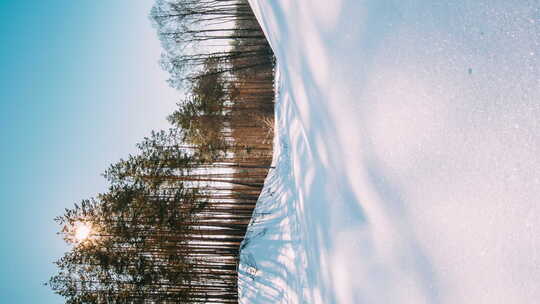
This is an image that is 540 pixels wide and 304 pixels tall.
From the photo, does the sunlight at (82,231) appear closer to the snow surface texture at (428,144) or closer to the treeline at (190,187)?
the treeline at (190,187)

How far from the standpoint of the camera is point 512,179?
2.48 feet

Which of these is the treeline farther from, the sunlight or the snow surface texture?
the snow surface texture

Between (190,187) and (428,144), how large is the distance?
30.9 ft

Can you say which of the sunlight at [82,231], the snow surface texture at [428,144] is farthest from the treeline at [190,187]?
the snow surface texture at [428,144]

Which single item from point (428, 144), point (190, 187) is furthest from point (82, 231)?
point (428, 144)

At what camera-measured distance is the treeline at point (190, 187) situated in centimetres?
813

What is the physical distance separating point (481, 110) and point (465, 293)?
602mm

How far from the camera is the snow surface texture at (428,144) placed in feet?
2.42

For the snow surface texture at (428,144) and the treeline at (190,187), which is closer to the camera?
the snow surface texture at (428,144)

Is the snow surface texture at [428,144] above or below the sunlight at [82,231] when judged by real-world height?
below

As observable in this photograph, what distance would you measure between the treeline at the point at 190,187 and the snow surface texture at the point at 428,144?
26.2 ft

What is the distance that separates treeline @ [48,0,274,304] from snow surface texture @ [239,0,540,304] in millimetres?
7994

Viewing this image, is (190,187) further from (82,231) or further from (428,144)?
(428,144)

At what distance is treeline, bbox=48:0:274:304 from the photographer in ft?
26.7
